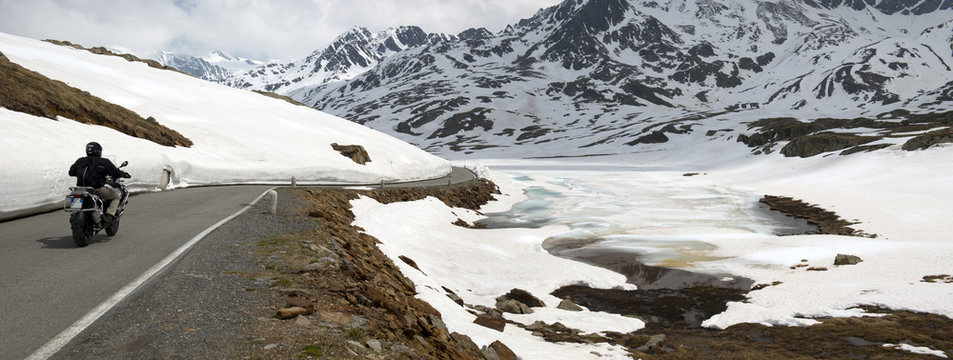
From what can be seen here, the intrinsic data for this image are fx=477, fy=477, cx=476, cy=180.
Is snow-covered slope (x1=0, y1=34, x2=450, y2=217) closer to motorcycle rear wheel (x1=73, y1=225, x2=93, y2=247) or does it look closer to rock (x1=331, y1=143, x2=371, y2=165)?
rock (x1=331, y1=143, x2=371, y2=165)

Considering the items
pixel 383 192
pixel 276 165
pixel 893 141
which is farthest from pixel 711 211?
pixel 893 141

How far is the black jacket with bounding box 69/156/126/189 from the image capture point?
29.0ft

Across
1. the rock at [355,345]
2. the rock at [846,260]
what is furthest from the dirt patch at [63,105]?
the rock at [846,260]

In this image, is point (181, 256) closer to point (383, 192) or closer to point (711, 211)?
point (383, 192)

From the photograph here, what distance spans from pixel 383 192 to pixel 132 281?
74.8ft

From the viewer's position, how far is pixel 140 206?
14.7 meters

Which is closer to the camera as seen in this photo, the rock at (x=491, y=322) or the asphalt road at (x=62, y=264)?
the asphalt road at (x=62, y=264)

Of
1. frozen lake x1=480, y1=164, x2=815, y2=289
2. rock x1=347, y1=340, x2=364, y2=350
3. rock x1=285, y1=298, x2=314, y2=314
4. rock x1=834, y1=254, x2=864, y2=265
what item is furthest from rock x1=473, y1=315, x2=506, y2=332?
rock x1=834, y1=254, x2=864, y2=265

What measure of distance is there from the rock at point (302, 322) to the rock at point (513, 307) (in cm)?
754

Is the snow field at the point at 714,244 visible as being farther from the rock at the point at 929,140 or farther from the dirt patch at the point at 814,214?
the rock at the point at 929,140

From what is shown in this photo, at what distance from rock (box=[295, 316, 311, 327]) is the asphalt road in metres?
2.21

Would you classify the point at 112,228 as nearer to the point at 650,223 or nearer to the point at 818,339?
the point at 818,339

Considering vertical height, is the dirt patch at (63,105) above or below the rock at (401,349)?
above

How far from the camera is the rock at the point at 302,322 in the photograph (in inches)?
203
